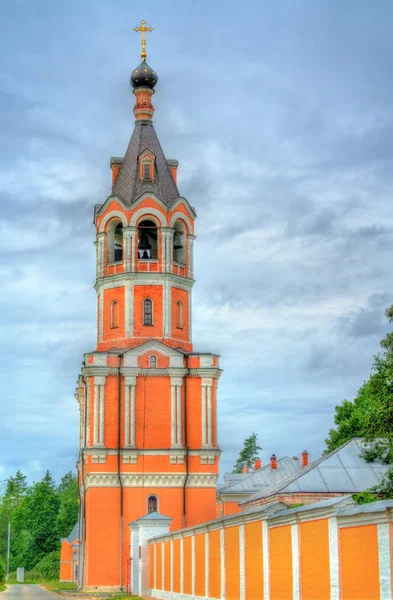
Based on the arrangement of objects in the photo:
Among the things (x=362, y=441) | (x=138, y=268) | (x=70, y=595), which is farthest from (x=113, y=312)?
(x=362, y=441)

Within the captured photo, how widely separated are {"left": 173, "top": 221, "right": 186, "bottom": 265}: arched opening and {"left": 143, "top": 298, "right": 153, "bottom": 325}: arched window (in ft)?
9.70

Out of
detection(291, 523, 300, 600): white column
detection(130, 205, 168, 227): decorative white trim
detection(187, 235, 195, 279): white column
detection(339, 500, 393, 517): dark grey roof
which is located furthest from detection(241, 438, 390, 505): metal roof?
detection(339, 500, 393, 517): dark grey roof

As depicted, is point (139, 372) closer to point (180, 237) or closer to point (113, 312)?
point (113, 312)

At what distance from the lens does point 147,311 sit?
52.0 m

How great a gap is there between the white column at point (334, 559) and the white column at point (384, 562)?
231cm

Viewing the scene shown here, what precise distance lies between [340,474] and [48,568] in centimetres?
5808

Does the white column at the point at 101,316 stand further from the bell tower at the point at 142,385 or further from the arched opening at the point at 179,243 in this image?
the arched opening at the point at 179,243

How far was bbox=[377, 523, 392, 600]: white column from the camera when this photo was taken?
15.1 m

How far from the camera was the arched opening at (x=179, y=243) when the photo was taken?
53.6m

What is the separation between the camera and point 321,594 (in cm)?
1847

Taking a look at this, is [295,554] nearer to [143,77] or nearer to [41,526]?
[143,77]

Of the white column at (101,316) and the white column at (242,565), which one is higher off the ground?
the white column at (101,316)

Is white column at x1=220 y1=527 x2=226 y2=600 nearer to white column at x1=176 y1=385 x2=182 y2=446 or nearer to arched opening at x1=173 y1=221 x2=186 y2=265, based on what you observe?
white column at x1=176 y1=385 x2=182 y2=446

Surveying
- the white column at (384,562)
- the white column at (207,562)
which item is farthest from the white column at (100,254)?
the white column at (384,562)
